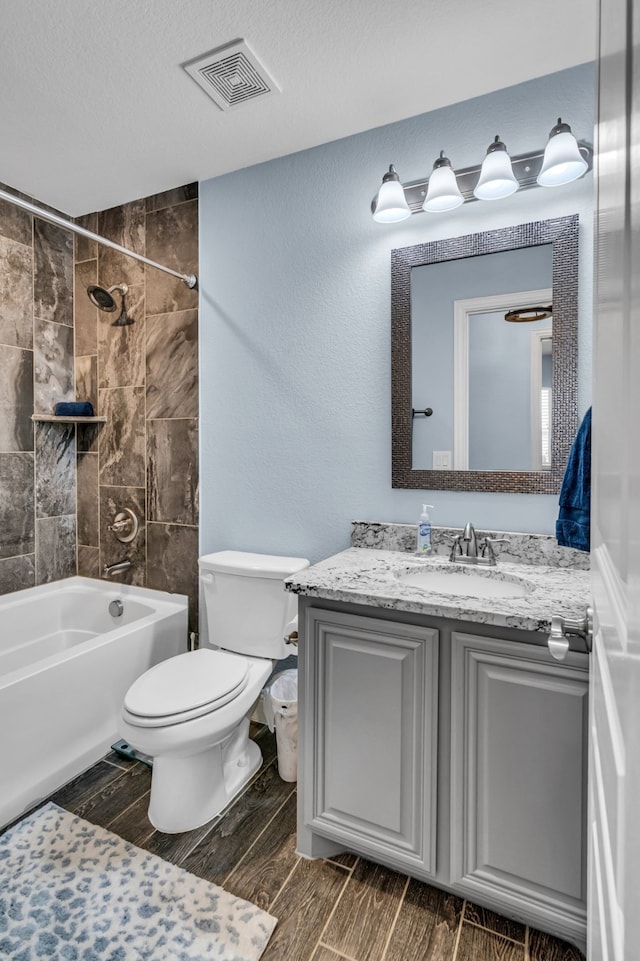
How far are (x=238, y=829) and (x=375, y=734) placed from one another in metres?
0.66

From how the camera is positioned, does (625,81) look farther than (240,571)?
No

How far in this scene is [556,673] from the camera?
1139 mm

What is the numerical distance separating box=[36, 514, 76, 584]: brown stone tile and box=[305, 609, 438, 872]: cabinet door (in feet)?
5.88

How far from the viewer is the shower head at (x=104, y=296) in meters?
2.43

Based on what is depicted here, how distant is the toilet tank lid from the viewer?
1.90m

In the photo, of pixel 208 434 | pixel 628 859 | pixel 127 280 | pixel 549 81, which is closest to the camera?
pixel 628 859

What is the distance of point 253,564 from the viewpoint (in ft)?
6.38

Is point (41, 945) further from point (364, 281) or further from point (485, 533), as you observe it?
point (364, 281)

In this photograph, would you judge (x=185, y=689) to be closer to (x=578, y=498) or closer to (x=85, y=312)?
(x=578, y=498)

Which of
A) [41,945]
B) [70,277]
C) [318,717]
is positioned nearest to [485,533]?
[318,717]

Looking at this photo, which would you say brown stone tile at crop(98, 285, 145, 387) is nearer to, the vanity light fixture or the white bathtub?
the white bathtub

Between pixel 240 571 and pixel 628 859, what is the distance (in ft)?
5.52

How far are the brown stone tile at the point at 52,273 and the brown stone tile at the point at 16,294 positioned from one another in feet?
0.13

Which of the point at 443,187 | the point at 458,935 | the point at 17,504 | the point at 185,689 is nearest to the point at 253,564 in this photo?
the point at 185,689
